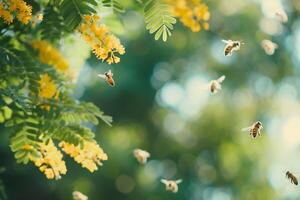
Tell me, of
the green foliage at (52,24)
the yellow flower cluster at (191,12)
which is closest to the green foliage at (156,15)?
the green foliage at (52,24)

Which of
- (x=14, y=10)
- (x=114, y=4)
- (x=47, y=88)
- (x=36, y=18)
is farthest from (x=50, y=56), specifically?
(x=14, y=10)

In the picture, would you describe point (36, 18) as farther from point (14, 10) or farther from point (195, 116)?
point (195, 116)

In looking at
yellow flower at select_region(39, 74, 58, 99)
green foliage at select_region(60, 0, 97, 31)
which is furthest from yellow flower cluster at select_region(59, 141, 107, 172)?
green foliage at select_region(60, 0, 97, 31)

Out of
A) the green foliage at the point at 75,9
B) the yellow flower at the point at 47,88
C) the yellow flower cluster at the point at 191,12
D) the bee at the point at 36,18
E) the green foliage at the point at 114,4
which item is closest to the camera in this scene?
the green foliage at the point at 75,9

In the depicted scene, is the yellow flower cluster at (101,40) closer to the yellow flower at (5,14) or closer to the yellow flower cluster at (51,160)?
the yellow flower at (5,14)

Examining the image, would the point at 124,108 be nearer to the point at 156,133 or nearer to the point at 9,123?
the point at 156,133
